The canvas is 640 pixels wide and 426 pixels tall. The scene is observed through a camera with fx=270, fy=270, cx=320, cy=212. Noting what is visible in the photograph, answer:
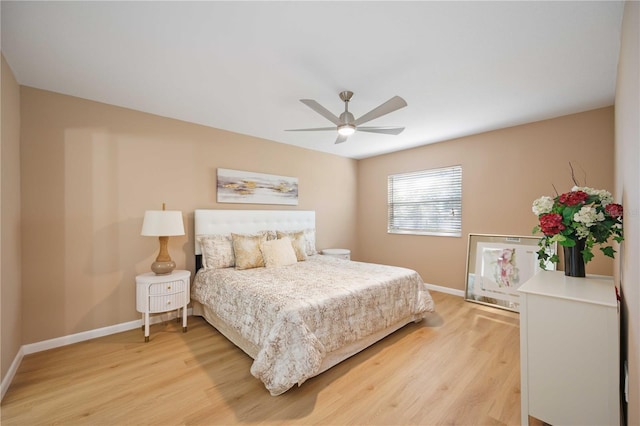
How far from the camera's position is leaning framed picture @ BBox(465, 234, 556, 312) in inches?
141

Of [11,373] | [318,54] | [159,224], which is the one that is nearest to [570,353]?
[318,54]

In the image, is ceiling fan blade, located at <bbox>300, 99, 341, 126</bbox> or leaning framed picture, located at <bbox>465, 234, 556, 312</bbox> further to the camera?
leaning framed picture, located at <bbox>465, 234, 556, 312</bbox>

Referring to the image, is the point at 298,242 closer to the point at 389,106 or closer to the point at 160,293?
the point at 160,293

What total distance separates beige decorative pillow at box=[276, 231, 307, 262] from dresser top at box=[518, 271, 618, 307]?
2.67m

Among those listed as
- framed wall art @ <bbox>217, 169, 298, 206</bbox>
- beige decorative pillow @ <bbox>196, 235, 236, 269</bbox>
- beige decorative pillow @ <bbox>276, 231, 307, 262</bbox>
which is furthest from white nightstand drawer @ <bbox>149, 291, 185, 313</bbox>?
beige decorative pillow @ <bbox>276, 231, 307, 262</bbox>

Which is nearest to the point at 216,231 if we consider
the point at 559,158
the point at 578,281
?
the point at 578,281

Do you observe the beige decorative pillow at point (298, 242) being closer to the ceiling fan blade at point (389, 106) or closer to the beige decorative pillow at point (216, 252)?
the beige decorative pillow at point (216, 252)

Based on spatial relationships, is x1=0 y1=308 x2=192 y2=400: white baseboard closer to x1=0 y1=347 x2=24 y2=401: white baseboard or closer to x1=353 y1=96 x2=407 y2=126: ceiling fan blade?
x1=0 y1=347 x2=24 y2=401: white baseboard

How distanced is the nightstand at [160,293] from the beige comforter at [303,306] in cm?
23

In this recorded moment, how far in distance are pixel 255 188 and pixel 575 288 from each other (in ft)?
11.9

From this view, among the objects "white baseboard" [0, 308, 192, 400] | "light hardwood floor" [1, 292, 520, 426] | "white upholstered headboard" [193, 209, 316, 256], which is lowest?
"light hardwood floor" [1, 292, 520, 426]

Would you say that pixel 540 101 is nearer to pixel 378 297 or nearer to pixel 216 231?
pixel 378 297

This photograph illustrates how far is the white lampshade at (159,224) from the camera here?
2.79m

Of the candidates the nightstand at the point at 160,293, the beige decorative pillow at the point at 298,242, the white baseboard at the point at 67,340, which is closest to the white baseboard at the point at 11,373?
the white baseboard at the point at 67,340
